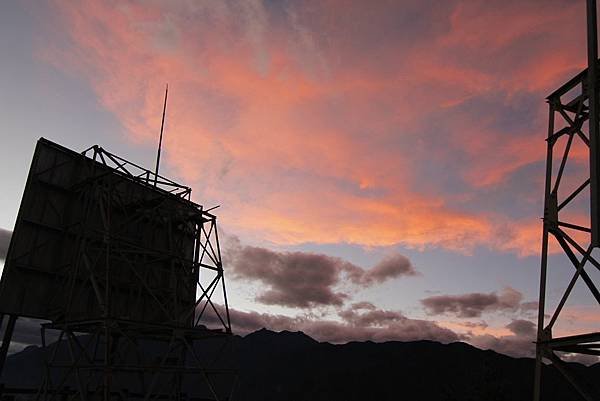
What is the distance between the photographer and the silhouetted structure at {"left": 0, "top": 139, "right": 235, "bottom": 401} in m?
20.3

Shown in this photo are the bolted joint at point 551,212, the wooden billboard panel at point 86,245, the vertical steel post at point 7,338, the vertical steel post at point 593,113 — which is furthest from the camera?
the wooden billboard panel at point 86,245

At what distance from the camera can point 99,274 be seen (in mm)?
23828

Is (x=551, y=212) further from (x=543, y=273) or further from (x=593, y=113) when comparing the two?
(x=593, y=113)

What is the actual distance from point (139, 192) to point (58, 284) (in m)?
6.44

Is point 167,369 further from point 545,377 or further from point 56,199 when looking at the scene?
point 545,377

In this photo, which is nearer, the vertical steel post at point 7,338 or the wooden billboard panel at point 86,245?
the vertical steel post at point 7,338

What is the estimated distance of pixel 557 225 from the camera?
43.2 ft

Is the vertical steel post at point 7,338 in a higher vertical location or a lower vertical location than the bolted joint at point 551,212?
lower

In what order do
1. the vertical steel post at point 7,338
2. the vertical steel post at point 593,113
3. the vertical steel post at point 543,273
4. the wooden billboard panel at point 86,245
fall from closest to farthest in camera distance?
the vertical steel post at point 593,113, the vertical steel post at point 543,273, the vertical steel post at point 7,338, the wooden billboard panel at point 86,245

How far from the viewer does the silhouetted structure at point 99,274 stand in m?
20.3

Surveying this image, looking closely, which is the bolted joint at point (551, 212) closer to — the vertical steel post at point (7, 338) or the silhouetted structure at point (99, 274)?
the silhouetted structure at point (99, 274)

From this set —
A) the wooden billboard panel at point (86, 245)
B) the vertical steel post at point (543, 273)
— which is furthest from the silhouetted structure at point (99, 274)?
the vertical steel post at point (543, 273)

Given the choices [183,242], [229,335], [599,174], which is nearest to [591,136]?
[599,174]

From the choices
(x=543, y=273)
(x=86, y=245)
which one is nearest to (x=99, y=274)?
(x=86, y=245)
